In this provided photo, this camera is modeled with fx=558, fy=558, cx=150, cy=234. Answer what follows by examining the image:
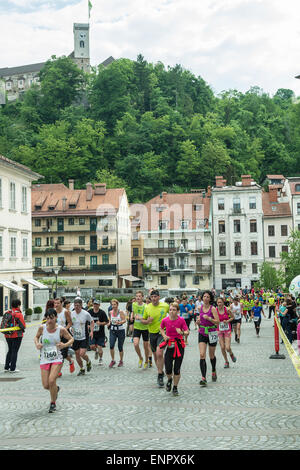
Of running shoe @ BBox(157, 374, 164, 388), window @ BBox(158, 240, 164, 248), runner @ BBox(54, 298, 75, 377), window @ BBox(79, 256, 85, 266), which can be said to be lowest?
running shoe @ BBox(157, 374, 164, 388)

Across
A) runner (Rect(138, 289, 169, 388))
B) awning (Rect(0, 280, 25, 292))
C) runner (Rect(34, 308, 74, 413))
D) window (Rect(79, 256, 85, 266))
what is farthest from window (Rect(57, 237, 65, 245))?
runner (Rect(34, 308, 74, 413))

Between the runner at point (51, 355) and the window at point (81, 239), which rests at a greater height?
the window at point (81, 239)

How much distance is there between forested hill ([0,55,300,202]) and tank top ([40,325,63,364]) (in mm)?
73023

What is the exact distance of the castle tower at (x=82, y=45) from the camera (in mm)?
155750

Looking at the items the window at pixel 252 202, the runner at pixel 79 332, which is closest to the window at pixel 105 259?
the window at pixel 252 202

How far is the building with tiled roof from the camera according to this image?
214 ft

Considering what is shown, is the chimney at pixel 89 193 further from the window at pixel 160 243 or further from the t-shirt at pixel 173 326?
the t-shirt at pixel 173 326

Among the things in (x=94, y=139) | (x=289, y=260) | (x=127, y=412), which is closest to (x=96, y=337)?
(x=127, y=412)

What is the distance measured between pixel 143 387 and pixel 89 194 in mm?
59257

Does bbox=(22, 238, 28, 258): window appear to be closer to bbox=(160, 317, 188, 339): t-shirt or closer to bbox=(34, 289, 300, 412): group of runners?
bbox=(34, 289, 300, 412): group of runners

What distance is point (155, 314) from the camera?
12188mm

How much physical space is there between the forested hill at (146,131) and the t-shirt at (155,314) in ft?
231

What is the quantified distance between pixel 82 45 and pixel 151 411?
15962 cm

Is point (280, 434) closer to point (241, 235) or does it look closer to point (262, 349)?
point (262, 349)
